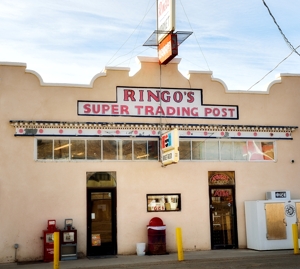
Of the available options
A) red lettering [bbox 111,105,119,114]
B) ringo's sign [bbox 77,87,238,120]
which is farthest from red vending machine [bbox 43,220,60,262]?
red lettering [bbox 111,105,119,114]

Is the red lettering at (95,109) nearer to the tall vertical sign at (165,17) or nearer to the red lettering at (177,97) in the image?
the red lettering at (177,97)

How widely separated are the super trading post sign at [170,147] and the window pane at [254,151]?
3.76 metres

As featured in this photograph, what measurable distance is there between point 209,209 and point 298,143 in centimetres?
455

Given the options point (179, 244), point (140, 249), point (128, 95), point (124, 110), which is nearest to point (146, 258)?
point (140, 249)

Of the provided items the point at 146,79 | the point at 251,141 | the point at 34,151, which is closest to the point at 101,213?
the point at 34,151

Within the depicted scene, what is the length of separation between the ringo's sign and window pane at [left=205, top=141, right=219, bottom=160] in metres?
0.98

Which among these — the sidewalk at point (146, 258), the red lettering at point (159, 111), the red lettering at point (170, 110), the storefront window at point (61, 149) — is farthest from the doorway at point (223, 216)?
the storefront window at point (61, 149)

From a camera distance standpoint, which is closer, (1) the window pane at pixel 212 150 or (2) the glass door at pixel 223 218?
(2) the glass door at pixel 223 218

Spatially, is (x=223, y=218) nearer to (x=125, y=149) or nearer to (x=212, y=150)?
(x=212, y=150)

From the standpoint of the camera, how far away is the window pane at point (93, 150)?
17844 millimetres

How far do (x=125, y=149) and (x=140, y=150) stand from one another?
56 centimetres

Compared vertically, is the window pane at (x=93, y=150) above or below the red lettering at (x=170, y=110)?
below

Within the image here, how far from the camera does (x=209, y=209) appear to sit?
61.4 ft

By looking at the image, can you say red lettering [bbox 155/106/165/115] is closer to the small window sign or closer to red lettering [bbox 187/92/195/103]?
red lettering [bbox 187/92/195/103]
